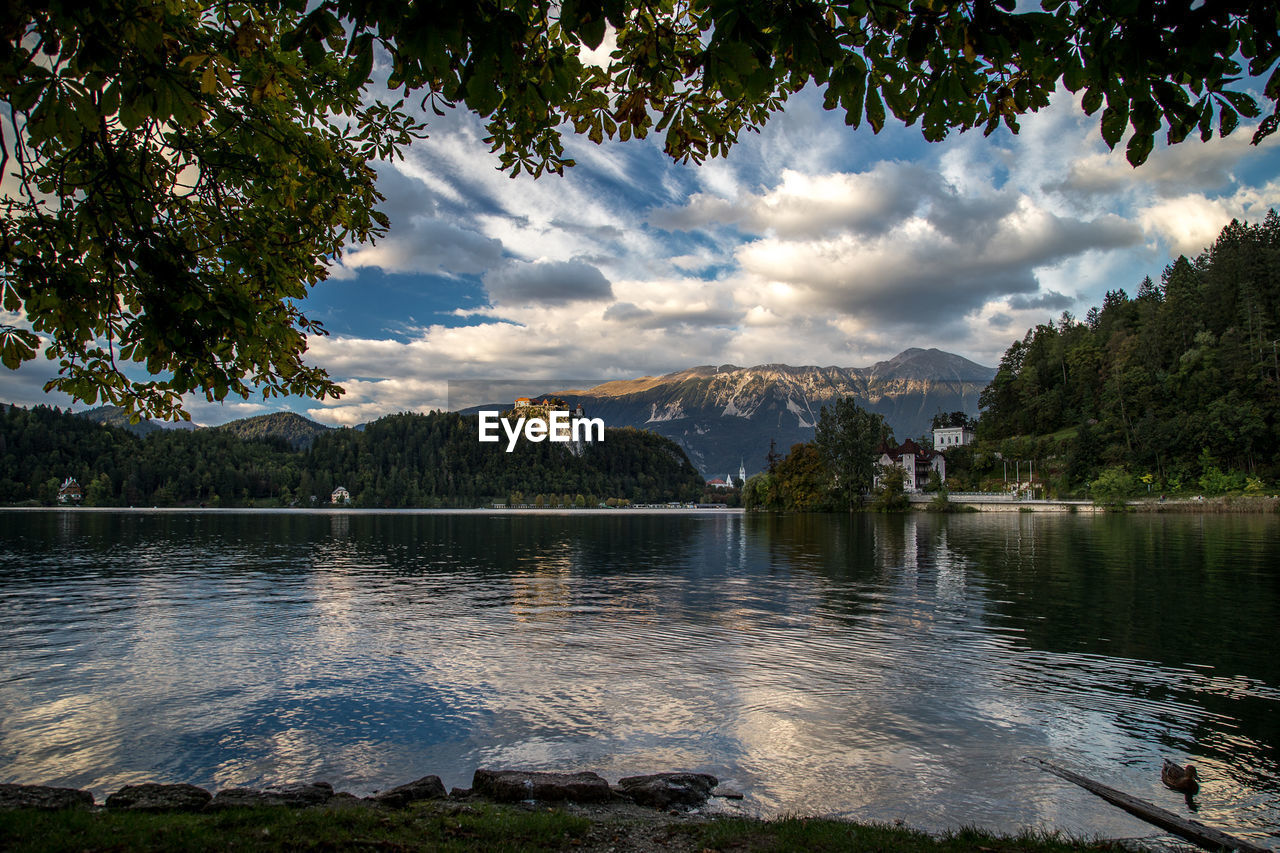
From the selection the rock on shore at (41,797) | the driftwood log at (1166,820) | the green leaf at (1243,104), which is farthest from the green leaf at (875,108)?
the rock on shore at (41,797)

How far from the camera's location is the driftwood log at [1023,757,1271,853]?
8.87 meters

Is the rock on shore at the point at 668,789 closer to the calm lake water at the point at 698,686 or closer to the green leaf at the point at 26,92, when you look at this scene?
the calm lake water at the point at 698,686

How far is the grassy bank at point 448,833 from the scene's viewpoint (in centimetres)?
760

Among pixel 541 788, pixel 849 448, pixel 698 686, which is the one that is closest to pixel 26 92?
pixel 541 788

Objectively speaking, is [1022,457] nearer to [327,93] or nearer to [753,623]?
[753,623]

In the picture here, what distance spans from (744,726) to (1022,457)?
585 ft

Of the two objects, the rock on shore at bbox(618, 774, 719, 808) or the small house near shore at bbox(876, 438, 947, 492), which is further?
the small house near shore at bbox(876, 438, 947, 492)

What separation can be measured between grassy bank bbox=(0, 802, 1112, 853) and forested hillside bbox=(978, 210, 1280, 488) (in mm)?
157275

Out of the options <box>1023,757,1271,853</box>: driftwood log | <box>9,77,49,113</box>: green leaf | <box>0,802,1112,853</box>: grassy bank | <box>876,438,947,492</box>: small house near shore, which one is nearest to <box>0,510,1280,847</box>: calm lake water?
<box>1023,757,1271,853</box>: driftwood log

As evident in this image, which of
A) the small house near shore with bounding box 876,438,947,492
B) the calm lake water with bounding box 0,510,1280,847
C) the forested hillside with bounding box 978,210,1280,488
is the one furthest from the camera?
the small house near shore with bounding box 876,438,947,492

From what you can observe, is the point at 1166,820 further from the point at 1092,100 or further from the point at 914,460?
the point at 914,460

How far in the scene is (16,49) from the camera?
532cm

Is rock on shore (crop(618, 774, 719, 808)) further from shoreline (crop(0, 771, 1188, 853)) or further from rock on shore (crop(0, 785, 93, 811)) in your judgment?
rock on shore (crop(0, 785, 93, 811))

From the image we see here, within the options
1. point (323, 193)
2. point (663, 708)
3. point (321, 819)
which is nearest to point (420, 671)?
point (663, 708)
